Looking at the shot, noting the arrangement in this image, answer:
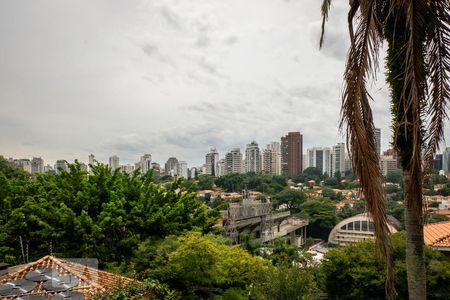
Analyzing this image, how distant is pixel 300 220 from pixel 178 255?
1289 inches

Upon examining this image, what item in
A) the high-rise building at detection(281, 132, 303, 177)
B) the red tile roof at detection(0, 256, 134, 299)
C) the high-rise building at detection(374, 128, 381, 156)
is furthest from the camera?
the high-rise building at detection(281, 132, 303, 177)

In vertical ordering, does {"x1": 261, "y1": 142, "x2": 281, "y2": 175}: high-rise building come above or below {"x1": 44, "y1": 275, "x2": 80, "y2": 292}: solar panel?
above

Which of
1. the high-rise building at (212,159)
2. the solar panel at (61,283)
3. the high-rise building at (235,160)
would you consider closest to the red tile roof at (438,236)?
the solar panel at (61,283)

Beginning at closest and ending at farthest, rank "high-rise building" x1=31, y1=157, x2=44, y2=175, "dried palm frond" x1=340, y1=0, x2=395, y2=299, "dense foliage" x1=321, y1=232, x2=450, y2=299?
"dried palm frond" x1=340, y1=0, x2=395, y2=299
"dense foliage" x1=321, y1=232, x2=450, y2=299
"high-rise building" x1=31, y1=157, x2=44, y2=175

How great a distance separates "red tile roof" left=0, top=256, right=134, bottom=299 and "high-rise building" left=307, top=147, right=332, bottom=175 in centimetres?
9268

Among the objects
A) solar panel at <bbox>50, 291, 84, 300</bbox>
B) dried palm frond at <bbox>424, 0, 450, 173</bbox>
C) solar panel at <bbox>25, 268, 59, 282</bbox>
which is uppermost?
dried palm frond at <bbox>424, 0, 450, 173</bbox>

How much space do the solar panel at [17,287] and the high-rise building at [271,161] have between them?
84.2 metres

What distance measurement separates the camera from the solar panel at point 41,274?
727 centimetres

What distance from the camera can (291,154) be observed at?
296ft

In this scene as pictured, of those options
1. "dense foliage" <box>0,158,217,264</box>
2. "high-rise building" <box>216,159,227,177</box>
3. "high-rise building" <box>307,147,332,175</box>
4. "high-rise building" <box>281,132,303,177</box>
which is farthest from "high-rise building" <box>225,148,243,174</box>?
"dense foliage" <box>0,158,217,264</box>

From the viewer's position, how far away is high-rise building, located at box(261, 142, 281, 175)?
9050 centimetres

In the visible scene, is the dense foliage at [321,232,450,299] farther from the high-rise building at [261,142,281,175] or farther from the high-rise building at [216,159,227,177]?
the high-rise building at [216,159,227,177]

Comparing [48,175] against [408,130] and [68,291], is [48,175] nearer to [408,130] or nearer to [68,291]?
[68,291]

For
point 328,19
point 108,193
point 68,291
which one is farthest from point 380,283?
point 108,193
